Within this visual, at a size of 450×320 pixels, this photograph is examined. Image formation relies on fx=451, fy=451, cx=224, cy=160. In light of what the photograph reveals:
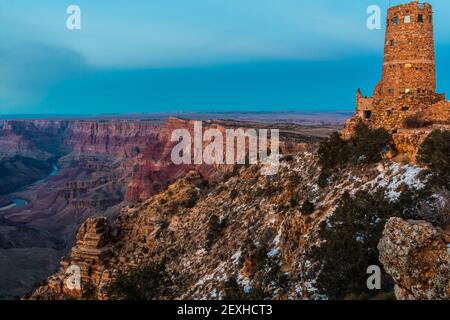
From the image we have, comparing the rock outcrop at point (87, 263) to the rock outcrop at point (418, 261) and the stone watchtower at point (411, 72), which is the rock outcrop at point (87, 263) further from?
the rock outcrop at point (418, 261)

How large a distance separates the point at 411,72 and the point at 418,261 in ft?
54.8

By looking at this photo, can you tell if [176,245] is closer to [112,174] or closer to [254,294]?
[254,294]

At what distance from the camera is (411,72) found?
25062 mm

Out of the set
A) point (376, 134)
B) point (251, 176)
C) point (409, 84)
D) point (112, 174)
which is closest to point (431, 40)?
point (409, 84)

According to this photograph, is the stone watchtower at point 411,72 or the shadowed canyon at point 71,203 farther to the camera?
the shadowed canyon at point 71,203

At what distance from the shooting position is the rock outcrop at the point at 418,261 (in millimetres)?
10695

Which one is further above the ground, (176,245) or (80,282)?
(176,245)

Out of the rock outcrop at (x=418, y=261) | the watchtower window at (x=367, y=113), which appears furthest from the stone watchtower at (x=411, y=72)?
the rock outcrop at (x=418, y=261)

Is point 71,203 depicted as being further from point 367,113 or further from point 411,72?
point 411,72

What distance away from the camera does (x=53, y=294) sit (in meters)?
37.2

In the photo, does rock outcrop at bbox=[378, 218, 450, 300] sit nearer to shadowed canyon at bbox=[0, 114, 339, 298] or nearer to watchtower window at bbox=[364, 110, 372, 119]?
watchtower window at bbox=[364, 110, 372, 119]

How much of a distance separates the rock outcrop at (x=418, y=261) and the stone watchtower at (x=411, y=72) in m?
14.1
